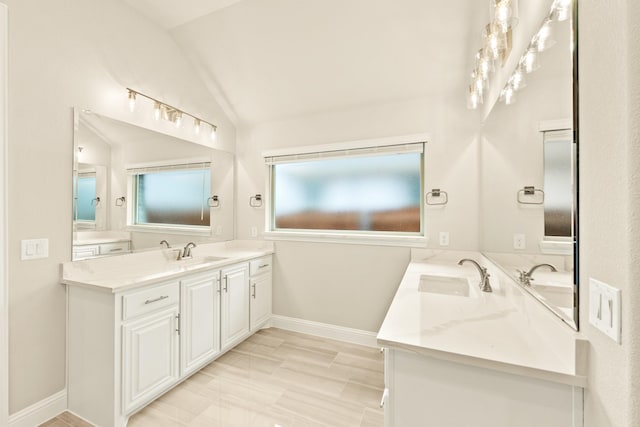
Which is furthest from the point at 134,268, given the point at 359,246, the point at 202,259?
the point at 359,246

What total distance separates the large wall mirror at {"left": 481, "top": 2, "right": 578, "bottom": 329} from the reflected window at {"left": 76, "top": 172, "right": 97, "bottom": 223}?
9.04 ft

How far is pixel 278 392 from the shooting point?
203cm

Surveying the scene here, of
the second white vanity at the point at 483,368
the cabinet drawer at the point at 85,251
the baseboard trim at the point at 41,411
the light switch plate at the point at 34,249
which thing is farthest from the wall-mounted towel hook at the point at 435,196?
the baseboard trim at the point at 41,411

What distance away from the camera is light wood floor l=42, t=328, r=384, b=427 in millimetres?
1762

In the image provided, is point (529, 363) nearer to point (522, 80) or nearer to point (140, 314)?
point (522, 80)

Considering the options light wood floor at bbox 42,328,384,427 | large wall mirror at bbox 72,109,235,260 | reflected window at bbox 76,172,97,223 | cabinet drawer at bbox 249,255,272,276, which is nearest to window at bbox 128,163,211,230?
large wall mirror at bbox 72,109,235,260

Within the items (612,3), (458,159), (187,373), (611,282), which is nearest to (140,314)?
(187,373)

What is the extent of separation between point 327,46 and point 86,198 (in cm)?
229

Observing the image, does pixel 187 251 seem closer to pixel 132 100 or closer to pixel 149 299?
pixel 149 299

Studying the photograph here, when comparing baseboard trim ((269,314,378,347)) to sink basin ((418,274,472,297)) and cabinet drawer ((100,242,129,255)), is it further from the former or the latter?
cabinet drawer ((100,242,129,255))

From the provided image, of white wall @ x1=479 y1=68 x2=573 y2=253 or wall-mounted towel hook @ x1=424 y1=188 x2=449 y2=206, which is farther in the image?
wall-mounted towel hook @ x1=424 y1=188 x2=449 y2=206

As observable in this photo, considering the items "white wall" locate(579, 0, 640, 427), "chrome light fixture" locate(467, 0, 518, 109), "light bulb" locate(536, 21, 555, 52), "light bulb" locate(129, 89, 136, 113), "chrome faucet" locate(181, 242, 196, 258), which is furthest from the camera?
"chrome faucet" locate(181, 242, 196, 258)

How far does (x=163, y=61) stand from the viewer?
101 inches

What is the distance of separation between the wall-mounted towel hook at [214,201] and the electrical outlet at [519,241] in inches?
110
